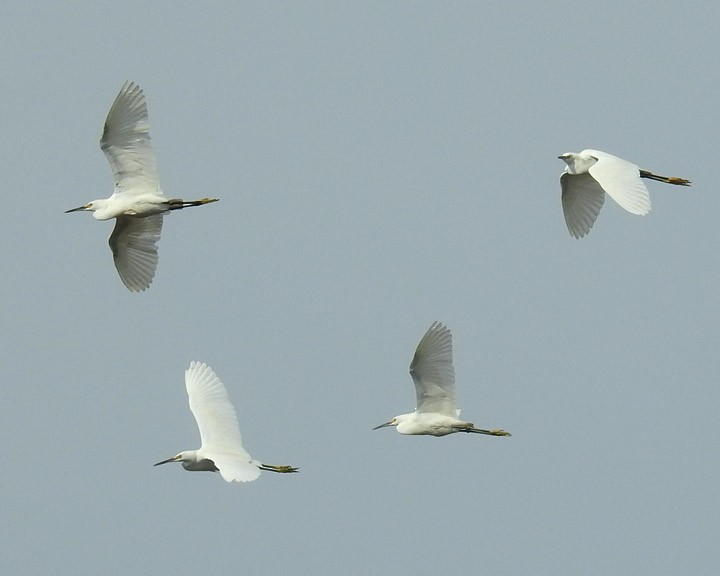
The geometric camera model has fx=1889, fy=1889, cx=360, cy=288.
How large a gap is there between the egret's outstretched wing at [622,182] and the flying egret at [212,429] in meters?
6.09

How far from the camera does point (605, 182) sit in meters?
25.4

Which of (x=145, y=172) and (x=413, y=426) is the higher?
(x=145, y=172)

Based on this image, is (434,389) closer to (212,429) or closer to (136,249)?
(212,429)

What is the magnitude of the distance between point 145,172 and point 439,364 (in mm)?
4921

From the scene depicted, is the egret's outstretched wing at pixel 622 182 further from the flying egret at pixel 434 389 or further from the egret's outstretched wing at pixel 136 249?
the egret's outstretched wing at pixel 136 249

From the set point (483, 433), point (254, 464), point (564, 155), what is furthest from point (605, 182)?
point (254, 464)

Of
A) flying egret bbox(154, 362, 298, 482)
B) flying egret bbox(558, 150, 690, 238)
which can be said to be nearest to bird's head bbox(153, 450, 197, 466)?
flying egret bbox(154, 362, 298, 482)

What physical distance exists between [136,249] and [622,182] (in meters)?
7.41

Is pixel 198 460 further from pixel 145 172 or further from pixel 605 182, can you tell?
pixel 605 182

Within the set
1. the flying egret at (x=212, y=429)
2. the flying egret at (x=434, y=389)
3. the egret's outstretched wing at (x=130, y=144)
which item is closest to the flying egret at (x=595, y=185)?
the flying egret at (x=434, y=389)

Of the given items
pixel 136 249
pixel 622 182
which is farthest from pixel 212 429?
pixel 622 182

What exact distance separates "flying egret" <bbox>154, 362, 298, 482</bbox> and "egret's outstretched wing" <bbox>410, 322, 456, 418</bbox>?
2533 mm

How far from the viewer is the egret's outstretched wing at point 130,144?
25672mm

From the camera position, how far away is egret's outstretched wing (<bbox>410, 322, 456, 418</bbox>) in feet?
84.8
